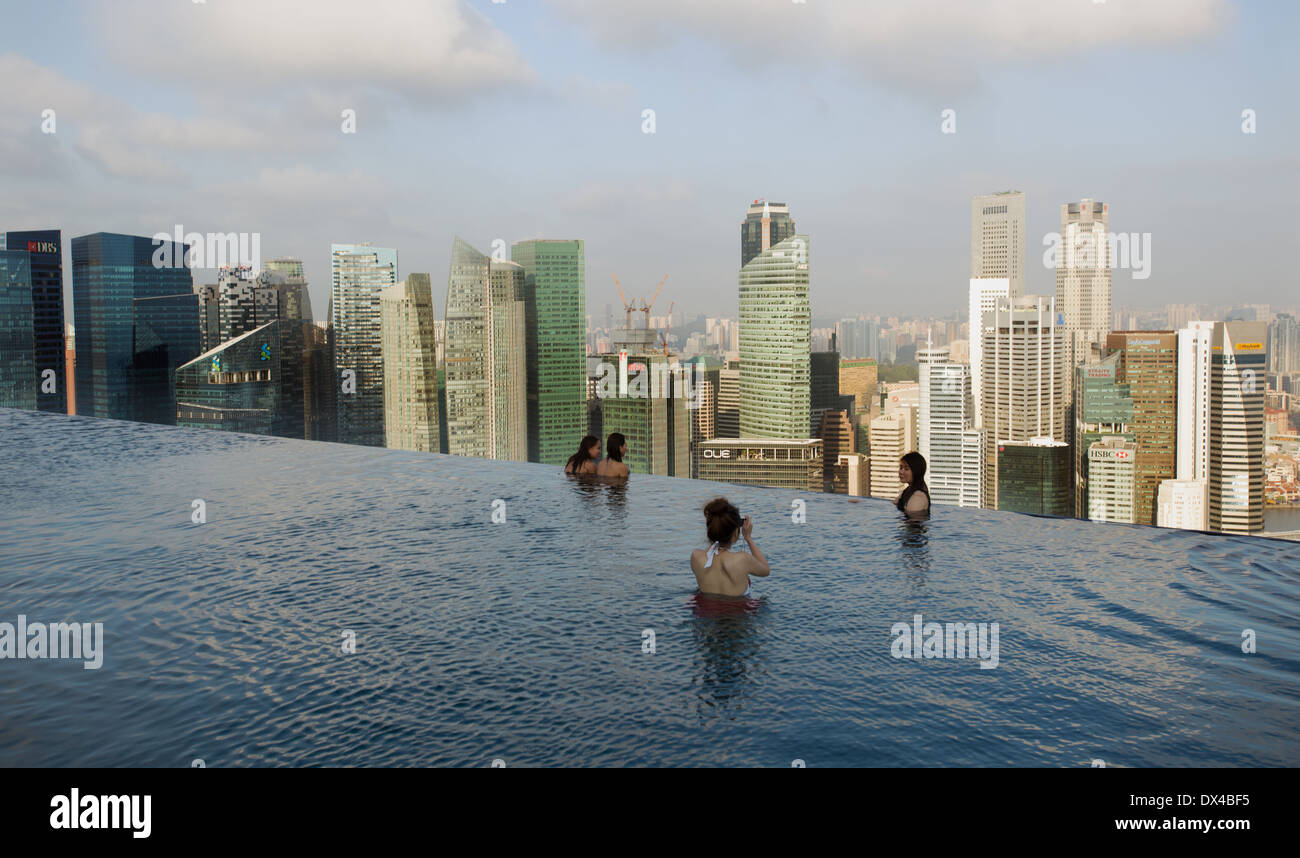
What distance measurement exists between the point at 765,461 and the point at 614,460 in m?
45.5

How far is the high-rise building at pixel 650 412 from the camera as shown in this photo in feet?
173

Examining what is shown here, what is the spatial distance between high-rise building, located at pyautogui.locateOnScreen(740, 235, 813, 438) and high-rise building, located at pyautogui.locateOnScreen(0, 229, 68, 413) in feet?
140

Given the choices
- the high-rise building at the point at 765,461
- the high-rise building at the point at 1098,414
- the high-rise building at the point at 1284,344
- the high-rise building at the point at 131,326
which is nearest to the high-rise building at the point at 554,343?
the high-rise building at the point at 765,461

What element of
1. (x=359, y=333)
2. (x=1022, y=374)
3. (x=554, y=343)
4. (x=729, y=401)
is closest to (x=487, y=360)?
(x=554, y=343)

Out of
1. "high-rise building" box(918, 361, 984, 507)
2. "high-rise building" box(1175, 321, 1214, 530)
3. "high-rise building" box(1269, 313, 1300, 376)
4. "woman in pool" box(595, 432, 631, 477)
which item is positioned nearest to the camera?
"woman in pool" box(595, 432, 631, 477)

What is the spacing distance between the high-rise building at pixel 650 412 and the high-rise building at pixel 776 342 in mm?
8932

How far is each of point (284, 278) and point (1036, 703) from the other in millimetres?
60379

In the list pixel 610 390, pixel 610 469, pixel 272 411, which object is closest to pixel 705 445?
pixel 610 390

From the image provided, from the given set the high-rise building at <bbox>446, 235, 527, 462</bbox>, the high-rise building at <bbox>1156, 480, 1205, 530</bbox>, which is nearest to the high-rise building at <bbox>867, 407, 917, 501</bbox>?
the high-rise building at <bbox>1156, 480, 1205, 530</bbox>

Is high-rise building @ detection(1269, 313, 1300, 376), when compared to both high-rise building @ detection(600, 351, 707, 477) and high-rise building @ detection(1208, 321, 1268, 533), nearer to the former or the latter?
high-rise building @ detection(1208, 321, 1268, 533)

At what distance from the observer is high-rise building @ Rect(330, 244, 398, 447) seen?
58062mm

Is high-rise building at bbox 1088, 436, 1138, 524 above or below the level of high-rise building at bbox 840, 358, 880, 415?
below

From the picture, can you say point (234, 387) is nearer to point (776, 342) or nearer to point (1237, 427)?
point (776, 342)
